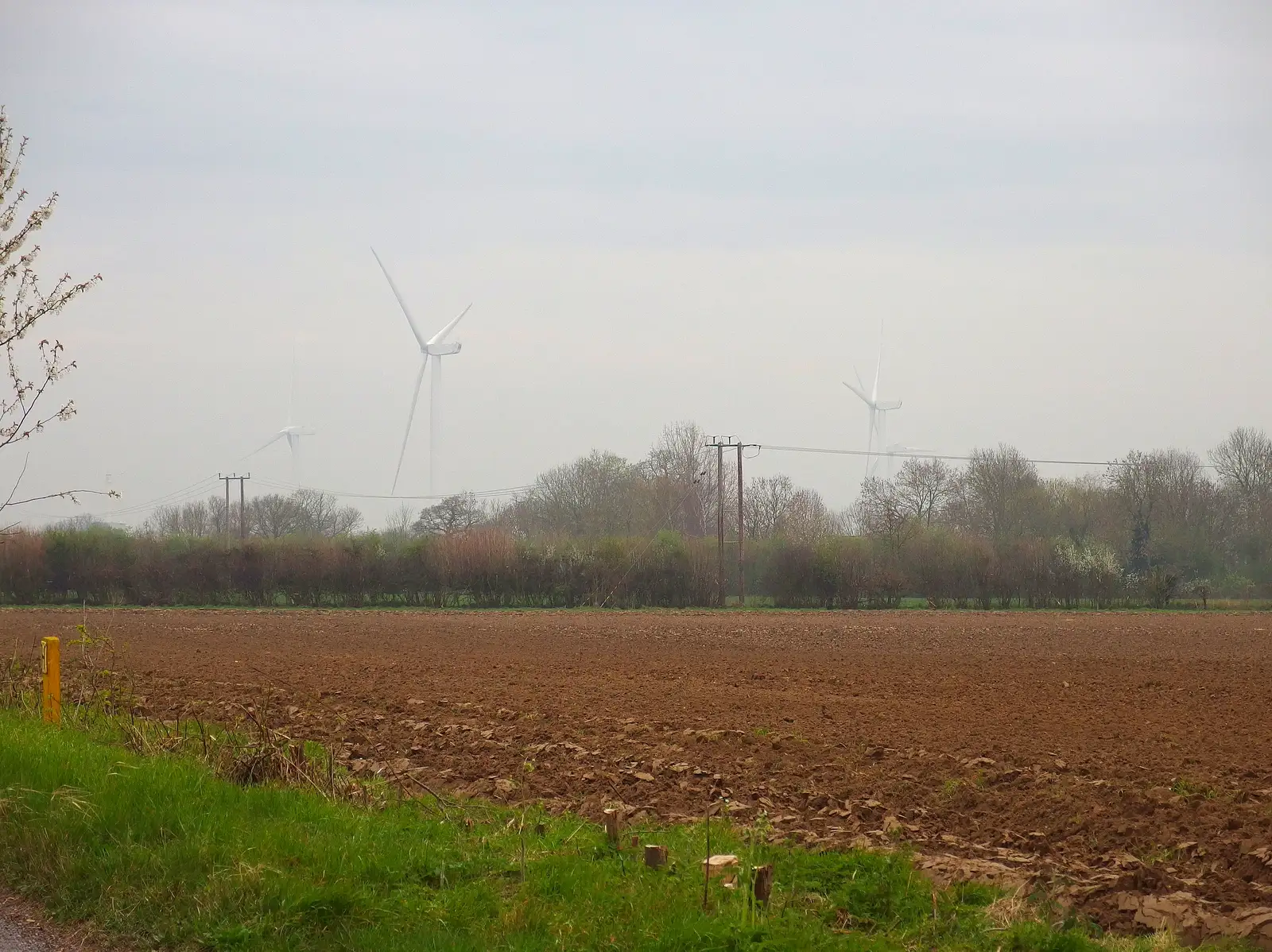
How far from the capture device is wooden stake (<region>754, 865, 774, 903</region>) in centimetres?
636

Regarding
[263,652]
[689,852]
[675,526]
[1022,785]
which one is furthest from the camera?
[675,526]

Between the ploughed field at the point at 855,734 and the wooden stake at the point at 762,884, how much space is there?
4.96 ft

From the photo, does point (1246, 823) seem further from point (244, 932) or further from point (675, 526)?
point (675, 526)

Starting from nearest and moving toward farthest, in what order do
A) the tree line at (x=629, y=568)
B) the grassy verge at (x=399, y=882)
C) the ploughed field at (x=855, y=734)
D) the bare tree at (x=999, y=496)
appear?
the grassy verge at (x=399, y=882)
the ploughed field at (x=855, y=734)
the tree line at (x=629, y=568)
the bare tree at (x=999, y=496)

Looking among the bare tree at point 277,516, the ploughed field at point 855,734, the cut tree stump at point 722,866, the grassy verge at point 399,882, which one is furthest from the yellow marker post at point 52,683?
the bare tree at point 277,516

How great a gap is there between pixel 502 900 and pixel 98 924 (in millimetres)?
2216

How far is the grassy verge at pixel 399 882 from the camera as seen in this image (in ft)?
19.9

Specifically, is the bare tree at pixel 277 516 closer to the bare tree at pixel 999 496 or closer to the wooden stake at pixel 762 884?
the bare tree at pixel 999 496

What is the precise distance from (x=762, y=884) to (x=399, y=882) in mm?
2138

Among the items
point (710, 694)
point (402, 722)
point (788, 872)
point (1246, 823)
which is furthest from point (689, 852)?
point (710, 694)

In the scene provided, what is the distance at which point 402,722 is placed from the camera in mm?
14844

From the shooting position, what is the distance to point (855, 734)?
13.7 m

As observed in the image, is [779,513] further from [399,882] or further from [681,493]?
[399,882]

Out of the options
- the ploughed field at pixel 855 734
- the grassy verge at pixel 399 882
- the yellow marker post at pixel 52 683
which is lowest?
the ploughed field at pixel 855 734
